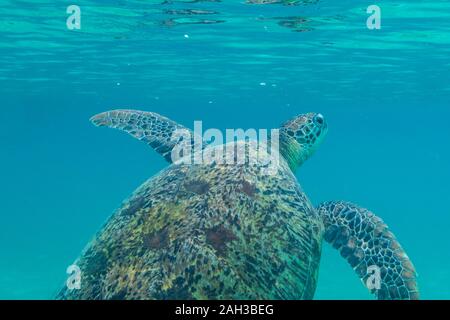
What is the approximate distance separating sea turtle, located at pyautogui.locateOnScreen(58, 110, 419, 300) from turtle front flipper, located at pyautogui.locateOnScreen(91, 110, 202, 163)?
8.18 ft

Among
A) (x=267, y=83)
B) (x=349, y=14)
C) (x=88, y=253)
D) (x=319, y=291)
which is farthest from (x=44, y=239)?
(x=88, y=253)

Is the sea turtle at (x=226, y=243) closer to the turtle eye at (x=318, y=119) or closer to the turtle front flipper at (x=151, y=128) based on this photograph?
the turtle eye at (x=318, y=119)

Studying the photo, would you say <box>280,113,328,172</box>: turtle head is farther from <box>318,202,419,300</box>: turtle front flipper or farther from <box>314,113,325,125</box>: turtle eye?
<box>318,202,419,300</box>: turtle front flipper

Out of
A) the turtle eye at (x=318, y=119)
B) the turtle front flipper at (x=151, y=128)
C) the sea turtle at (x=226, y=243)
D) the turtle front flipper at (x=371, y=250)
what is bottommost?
the turtle front flipper at (x=371, y=250)

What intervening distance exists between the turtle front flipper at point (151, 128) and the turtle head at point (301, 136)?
5.08ft

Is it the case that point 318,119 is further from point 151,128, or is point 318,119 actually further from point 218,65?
point 218,65

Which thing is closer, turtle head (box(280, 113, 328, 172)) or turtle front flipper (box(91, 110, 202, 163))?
turtle head (box(280, 113, 328, 172))

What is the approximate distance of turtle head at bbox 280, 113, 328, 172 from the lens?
314 inches

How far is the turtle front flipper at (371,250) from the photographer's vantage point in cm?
569

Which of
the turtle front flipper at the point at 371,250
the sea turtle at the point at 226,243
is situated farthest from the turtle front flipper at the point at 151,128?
the turtle front flipper at the point at 371,250

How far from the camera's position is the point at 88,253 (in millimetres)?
4988

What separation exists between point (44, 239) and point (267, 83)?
1887 cm

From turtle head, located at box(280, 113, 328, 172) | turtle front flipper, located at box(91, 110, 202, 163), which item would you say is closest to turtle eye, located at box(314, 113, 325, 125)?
turtle head, located at box(280, 113, 328, 172)
